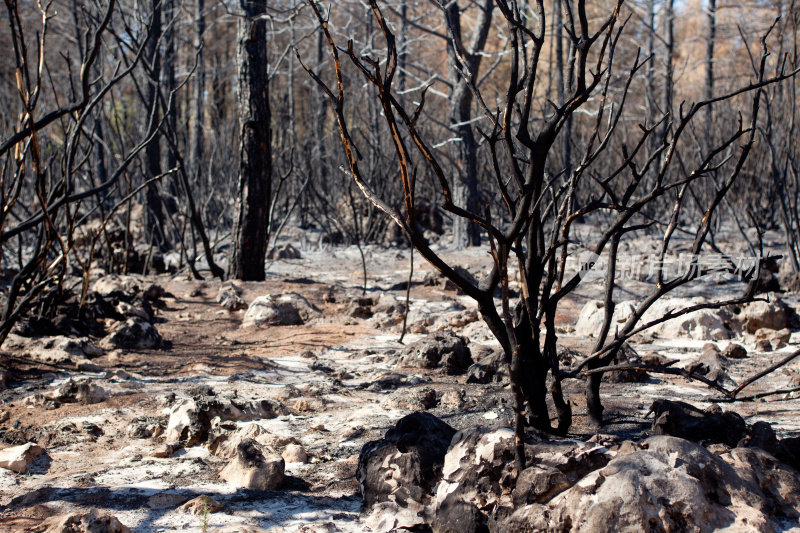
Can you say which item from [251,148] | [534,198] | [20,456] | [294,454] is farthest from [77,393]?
[251,148]

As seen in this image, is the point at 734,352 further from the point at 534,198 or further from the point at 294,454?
the point at 294,454

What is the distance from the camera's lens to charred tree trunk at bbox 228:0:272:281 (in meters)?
6.14

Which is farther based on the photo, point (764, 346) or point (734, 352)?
point (764, 346)

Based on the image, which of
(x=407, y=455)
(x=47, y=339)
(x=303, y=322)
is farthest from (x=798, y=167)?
(x=47, y=339)

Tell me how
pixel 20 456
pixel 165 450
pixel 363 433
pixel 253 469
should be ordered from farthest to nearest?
pixel 363 433
pixel 165 450
pixel 20 456
pixel 253 469

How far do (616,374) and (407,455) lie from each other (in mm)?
1432

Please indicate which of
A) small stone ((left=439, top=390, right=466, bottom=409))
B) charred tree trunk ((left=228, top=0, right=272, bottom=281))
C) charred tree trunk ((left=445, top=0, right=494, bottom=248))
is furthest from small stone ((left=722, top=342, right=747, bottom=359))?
charred tree trunk ((left=445, top=0, right=494, bottom=248))

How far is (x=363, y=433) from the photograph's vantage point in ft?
8.17

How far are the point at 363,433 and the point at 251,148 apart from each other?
4.14 meters

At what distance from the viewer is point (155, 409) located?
277 cm

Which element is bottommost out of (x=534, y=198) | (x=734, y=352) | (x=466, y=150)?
(x=734, y=352)

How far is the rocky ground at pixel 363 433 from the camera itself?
172cm

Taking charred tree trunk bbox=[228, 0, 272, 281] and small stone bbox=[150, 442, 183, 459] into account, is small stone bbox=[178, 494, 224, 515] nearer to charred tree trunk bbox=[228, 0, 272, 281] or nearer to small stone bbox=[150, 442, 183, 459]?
small stone bbox=[150, 442, 183, 459]

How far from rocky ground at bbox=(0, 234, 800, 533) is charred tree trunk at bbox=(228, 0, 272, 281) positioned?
65.3 inches
